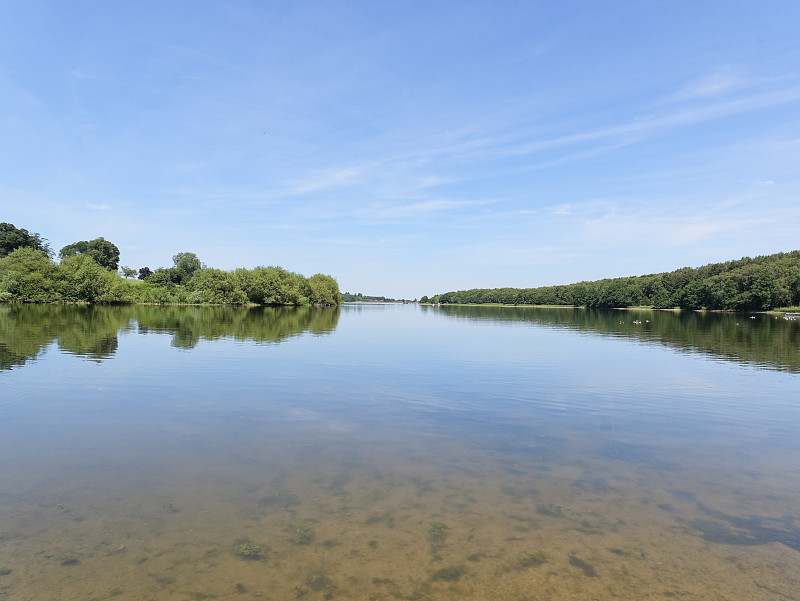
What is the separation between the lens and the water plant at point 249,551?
743cm

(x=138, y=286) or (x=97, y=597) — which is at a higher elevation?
(x=138, y=286)

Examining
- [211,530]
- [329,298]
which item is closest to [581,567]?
[211,530]

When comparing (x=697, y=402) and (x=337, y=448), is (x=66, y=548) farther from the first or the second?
(x=697, y=402)

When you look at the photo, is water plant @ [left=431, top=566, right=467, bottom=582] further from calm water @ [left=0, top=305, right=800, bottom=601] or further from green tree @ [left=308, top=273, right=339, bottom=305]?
green tree @ [left=308, top=273, right=339, bottom=305]

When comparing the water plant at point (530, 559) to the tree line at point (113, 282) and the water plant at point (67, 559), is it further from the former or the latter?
the tree line at point (113, 282)

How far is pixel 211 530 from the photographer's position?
8188 millimetres

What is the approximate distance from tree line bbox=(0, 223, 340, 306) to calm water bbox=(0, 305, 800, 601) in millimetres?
116283

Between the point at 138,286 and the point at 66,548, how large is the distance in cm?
16288

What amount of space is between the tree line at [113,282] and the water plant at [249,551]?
136m

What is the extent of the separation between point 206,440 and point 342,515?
20.5 ft

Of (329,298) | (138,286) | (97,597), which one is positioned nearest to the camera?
(97,597)

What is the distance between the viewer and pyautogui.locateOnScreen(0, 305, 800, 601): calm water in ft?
23.1

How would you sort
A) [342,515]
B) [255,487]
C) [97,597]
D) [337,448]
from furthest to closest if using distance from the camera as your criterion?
[337,448]
[255,487]
[342,515]
[97,597]

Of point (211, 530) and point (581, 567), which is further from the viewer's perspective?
point (211, 530)
